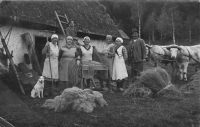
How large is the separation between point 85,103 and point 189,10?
962 inches

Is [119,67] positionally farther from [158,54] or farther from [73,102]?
[158,54]

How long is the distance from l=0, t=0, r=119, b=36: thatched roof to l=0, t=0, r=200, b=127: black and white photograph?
39mm

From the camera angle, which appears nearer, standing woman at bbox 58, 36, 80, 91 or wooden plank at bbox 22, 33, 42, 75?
standing woman at bbox 58, 36, 80, 91

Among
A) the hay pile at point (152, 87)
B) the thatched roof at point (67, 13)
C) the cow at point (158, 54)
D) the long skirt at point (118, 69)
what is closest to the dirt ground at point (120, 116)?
the hay pile at point (152, 87)

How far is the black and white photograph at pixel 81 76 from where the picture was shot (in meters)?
3.68

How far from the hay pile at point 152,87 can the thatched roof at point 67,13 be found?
4136 millimetres

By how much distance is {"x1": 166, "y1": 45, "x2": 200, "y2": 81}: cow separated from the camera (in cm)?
1054

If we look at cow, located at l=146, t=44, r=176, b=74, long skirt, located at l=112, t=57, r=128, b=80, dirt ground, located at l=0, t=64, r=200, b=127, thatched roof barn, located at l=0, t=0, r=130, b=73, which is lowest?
dirt ground, located at l=0, t=64, r=200, b=127

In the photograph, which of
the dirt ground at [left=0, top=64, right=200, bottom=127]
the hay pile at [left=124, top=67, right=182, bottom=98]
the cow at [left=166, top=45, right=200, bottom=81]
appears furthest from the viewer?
the cow at [left=166, top=45, right=200, bottom=81]

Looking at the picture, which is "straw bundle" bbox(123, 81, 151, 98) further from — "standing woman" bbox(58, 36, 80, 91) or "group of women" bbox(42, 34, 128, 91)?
"standing woman" bbox(58, 36, 80, 91)

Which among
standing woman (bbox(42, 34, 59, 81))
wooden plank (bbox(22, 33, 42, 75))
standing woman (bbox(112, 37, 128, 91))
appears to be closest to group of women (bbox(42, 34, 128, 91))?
standing woman (bbox(42, 34, 59, 81))

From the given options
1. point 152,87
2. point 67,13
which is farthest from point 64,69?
point 67,13

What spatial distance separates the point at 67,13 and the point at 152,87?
18.7 feet

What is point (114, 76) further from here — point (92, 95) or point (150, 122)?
point (150, 122)
